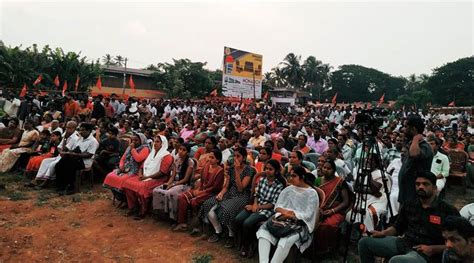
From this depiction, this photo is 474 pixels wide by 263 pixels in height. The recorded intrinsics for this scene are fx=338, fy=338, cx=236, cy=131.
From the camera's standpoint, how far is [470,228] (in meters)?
2.34

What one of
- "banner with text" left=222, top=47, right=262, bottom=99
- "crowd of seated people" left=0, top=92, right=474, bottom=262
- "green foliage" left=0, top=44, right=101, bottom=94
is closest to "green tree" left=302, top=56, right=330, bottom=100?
"banner with text" left=222, top=47, right=262, bottom=99

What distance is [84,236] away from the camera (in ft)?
14.8

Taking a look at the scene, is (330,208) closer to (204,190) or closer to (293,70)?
(204,190)

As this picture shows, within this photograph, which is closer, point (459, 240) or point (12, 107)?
point (459, 240)

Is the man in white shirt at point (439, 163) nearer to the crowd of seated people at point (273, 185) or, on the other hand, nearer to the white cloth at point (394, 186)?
the crowd of seated people at point (273, 185)

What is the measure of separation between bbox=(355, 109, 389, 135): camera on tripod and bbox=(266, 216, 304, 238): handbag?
1.25 metres

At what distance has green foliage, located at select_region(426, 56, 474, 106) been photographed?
135ft

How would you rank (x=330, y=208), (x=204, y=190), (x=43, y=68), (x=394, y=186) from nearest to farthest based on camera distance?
(x=330, y=208) → (x=204, y=190) → (x=394, y=186) → (x=43, y=68)

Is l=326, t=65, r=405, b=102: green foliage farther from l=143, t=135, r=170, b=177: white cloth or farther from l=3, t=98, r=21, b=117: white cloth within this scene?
l=143, t=135, r=170, b=177: white cloth

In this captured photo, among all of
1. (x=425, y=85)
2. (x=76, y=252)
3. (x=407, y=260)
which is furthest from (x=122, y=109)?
(x=425, y=85)

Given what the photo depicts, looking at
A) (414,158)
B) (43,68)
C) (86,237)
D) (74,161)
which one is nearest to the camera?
(414,158)

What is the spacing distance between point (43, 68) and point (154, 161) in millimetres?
22343

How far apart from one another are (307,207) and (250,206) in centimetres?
74

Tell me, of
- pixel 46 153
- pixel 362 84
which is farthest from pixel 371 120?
pixel 362 84
